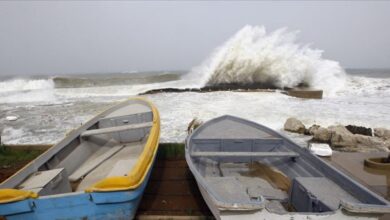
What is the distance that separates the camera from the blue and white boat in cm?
235

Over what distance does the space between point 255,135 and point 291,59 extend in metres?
17.7

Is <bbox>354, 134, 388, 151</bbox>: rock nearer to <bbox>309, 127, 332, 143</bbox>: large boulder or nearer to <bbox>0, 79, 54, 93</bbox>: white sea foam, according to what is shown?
<bbox>309, 127, 332, 143</bbox>: large boulder

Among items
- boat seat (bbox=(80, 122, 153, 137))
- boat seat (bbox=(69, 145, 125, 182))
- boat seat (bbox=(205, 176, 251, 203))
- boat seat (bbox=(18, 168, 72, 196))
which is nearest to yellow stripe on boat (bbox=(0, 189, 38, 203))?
boat seat (bbox=(18, 168, 72, 196))

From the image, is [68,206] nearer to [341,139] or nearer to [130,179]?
[130,179]

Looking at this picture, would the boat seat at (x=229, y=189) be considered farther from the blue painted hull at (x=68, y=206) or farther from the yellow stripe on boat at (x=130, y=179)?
the blue painted hull at (x=68, y=206)

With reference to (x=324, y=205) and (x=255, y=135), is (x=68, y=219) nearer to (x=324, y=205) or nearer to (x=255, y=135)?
(x=324, y=205)

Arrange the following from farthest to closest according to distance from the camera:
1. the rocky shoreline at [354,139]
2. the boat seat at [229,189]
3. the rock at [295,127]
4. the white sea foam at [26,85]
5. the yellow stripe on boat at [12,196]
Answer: the white sea foam at [26,85]
the rock at [295,127]
the rocky shoreline at [354,139]
the boat seat at [229,189]
the yellow stripe on boat at [12,196]

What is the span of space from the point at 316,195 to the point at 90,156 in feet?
12.6

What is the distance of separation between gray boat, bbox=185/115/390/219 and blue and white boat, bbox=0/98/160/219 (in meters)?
0.76

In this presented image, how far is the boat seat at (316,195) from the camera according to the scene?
2.49 metres

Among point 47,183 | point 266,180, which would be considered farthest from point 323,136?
point 47,183

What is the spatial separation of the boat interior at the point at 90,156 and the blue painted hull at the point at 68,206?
32cm

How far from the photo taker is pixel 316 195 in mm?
2607

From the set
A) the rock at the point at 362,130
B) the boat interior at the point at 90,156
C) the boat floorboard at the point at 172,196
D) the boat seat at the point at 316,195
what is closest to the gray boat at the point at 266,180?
the boat seat at the point at 316,195
